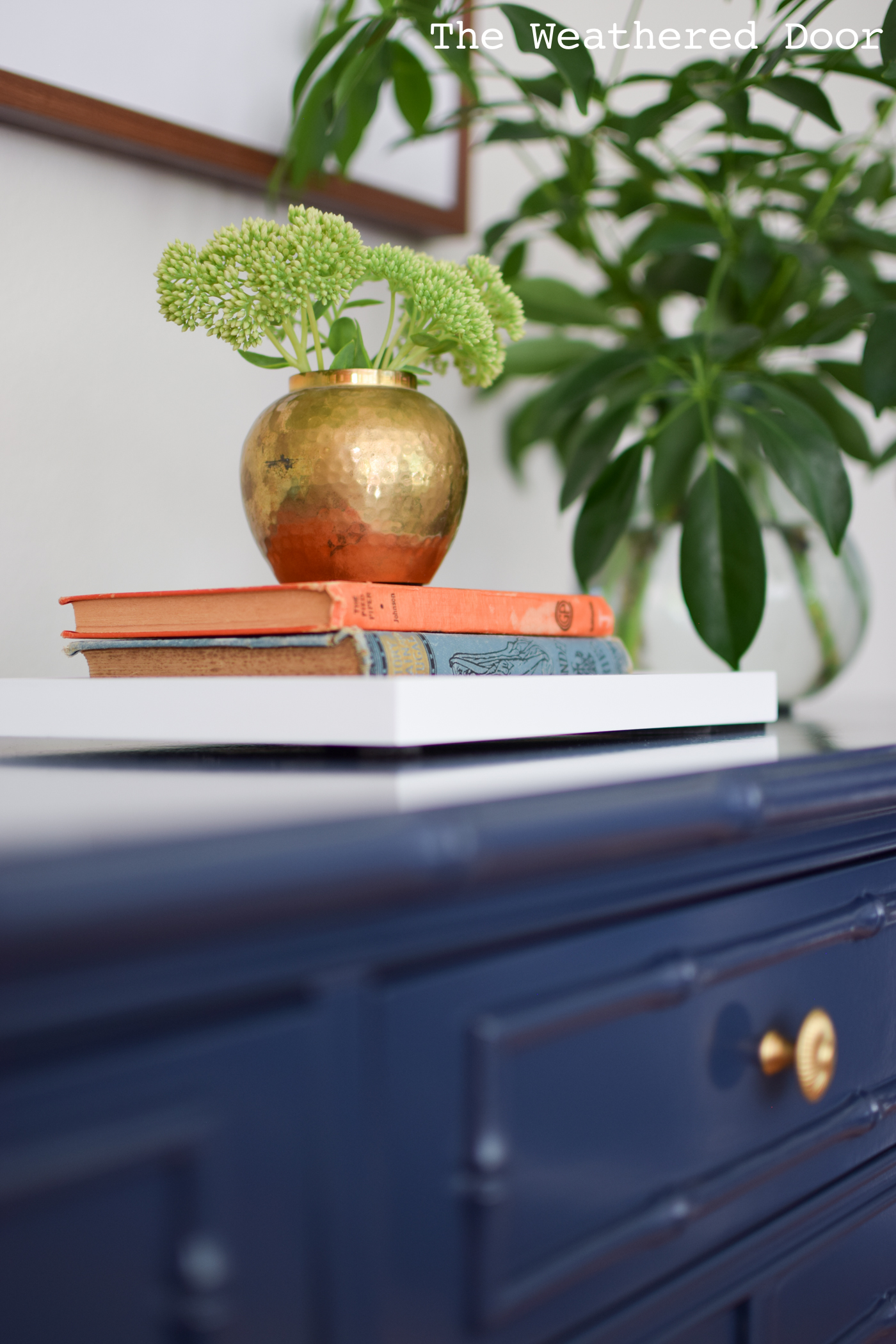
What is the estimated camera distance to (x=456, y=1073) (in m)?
0.32

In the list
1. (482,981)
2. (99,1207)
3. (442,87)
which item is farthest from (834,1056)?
(442,87)

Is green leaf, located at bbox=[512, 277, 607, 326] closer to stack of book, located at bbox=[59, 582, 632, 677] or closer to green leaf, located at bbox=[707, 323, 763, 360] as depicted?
green leaf, located at bbox=[707, 323, 763, 360]

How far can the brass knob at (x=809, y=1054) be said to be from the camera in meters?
0.42

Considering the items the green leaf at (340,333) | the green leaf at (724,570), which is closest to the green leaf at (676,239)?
the green leaf at (724,570)

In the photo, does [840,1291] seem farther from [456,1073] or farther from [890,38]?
[890,38]

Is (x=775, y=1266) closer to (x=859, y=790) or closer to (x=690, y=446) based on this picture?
(x=859, y=790)

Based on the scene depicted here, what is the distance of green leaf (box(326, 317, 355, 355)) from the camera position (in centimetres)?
56

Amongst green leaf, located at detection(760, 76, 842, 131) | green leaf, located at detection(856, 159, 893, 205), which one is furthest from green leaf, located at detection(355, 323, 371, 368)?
green leaf, located at detection(856, 159, 893, 205)

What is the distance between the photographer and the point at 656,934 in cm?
38

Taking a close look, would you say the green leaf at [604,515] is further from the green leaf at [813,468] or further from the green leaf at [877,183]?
the green leaf at [877,183]

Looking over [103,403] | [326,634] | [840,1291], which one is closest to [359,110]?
[103,403]

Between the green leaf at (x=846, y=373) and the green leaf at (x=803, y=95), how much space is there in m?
0.18

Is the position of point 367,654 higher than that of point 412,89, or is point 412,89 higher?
point 412,89

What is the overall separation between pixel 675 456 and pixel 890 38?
28cm
